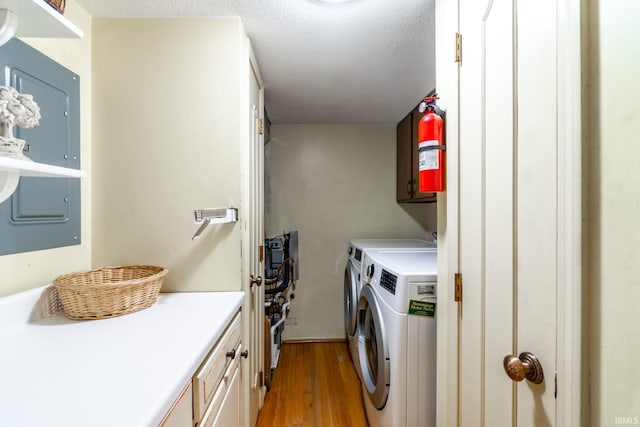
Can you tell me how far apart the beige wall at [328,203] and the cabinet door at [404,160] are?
0.12m

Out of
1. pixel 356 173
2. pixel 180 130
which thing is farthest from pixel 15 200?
pixel 356 173

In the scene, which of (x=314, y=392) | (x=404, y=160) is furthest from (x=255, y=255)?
(x=404, y=160)

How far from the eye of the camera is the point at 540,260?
1.95 ft

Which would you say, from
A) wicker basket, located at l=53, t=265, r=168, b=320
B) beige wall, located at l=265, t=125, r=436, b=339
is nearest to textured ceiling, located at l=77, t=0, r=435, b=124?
beige wall, located at l=265, t=125, r=436, b=339

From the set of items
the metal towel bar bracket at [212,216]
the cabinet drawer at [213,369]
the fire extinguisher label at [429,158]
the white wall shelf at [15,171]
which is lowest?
the cabinet drawer at [213,369]

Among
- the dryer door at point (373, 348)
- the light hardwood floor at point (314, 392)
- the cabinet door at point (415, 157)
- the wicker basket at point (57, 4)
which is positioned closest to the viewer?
the wicker basket at point (57, 4)

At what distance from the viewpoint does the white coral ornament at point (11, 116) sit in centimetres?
65

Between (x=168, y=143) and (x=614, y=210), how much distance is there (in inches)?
56.1

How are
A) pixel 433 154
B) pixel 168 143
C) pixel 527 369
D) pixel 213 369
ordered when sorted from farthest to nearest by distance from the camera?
pixel 168 143 < pixel 433 154 < pixel 213 369 < pixel 527 369

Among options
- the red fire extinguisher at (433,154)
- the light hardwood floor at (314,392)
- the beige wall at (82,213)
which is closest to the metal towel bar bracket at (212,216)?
the beige wall at (82,213)

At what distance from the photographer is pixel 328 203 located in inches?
109

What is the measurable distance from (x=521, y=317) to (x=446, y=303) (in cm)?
33

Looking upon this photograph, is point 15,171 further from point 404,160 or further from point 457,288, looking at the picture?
point 404,160

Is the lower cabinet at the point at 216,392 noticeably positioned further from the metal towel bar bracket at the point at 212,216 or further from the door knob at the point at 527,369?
the door knob at the point at 527,369
